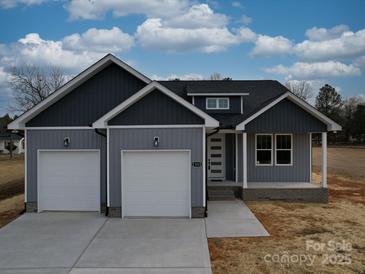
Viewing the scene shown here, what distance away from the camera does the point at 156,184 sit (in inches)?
434

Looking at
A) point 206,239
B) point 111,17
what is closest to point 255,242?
point 206,239

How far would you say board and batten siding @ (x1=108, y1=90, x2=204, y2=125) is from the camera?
1091cm

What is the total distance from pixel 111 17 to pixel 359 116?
56293 mm

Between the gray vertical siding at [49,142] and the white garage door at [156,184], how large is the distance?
155 cm

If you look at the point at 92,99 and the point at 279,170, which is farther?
the point at 279,170

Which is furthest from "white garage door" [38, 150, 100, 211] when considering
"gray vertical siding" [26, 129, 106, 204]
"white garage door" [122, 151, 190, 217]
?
"white garage door" [122, 151, 190, 217]

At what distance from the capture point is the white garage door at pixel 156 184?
1098 cm

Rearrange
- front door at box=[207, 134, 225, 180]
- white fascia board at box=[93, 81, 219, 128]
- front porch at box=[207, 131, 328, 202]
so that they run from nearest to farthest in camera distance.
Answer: white fascia board at box=[93, 81, 219, 128]
front porch at box=[207, 131, 328, 202]
front door at box=[207, 134, 225, 180]

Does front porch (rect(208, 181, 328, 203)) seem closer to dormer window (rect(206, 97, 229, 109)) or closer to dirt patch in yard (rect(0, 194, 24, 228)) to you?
dormer window (rect(206, 97, 229, 109))

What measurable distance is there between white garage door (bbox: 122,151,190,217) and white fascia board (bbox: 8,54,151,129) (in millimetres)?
2896

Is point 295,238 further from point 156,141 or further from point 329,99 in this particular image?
point 329,99

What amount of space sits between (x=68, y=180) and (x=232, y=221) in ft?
19.2

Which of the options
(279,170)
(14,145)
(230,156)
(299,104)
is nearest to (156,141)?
(230,156)

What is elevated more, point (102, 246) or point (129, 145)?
point (129, 145)
